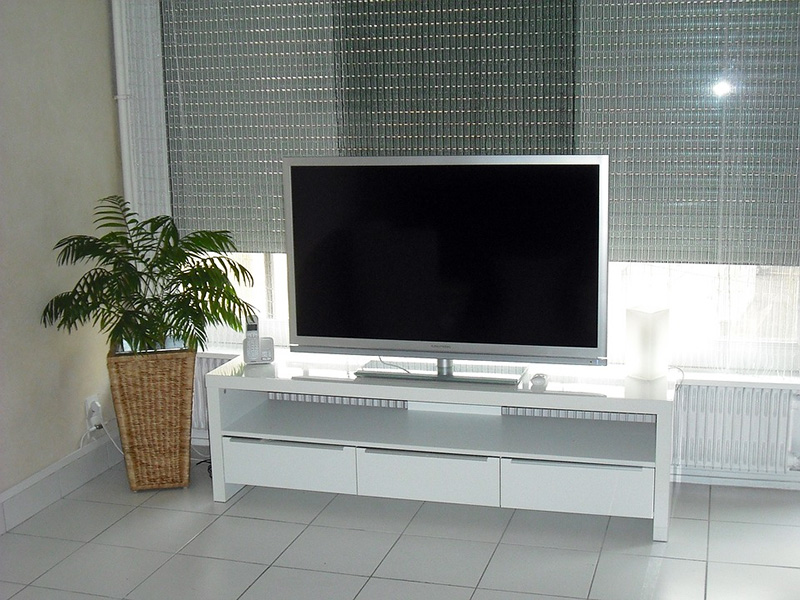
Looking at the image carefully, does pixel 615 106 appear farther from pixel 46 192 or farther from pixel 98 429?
pixel 98 429

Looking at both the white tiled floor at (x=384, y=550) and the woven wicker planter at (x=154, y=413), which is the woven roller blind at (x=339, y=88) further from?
the white tiled floor at (x=384, y=550)

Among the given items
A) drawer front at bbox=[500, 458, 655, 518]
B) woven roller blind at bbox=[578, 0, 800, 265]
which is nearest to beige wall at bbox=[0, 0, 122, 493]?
drawer front at bbox=[500, 458, 655, 518]

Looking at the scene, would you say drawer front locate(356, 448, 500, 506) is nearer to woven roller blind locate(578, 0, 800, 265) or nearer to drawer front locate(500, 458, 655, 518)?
drawer front locate(500, 458, 655, 518)

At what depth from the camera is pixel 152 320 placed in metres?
3.71

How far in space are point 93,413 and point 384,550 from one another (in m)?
1.54

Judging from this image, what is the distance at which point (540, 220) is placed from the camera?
3461 mm

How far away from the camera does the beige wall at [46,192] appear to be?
3.56m

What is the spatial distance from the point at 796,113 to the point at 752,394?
1.08 m

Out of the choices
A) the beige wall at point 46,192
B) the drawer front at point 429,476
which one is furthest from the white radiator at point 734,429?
the beige wall at point 46,192

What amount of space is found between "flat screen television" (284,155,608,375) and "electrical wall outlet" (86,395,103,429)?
3.17 feet

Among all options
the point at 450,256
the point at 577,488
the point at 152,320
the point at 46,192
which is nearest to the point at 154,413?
the point at 152,320

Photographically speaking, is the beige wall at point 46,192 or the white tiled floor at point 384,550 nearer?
the white tiled floor at point 384,550

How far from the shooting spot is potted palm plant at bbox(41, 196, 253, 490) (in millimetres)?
3682

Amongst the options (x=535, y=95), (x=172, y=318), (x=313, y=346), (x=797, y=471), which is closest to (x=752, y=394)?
(x=797, y=471)
